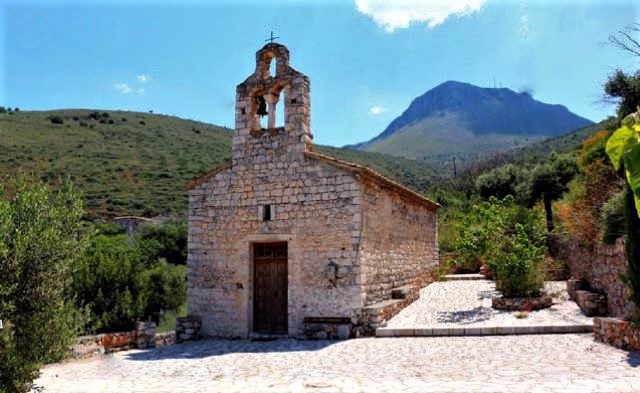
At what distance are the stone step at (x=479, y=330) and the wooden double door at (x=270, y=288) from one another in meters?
2.57

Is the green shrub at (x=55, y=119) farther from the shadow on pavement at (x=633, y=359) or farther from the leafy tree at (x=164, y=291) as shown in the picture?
the shadow on pavement at (x=633, y=359)

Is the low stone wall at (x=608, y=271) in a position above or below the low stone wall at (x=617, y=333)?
above

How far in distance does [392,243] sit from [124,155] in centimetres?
3627

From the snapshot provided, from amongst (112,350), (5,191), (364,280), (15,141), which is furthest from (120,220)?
(5,191)

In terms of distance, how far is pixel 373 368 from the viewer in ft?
27.4

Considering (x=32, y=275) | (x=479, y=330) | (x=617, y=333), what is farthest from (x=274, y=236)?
(x=617, y=333)

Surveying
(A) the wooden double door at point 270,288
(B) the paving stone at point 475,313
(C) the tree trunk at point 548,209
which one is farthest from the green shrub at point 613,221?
(C) the tree trunk at point 548,209

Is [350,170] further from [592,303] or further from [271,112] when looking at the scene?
[592,303]

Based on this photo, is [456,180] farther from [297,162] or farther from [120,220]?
[297,162]

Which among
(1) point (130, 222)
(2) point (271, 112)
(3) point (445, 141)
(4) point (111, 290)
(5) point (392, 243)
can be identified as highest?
(3) point (445, 141)

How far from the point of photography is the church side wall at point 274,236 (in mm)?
11969

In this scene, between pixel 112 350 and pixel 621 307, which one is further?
pixel 112 350

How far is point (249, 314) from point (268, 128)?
4.59 metres

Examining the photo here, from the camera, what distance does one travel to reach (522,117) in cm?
11556
